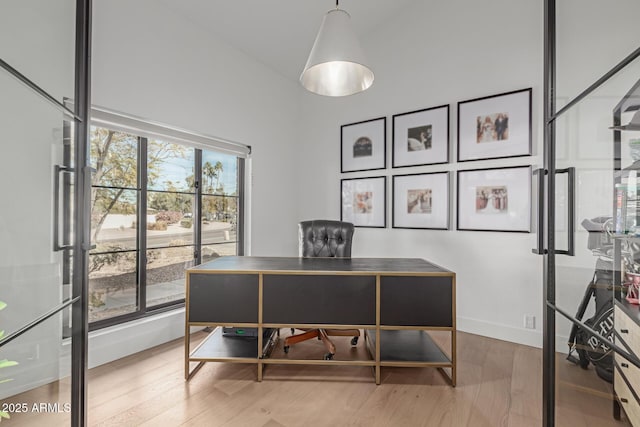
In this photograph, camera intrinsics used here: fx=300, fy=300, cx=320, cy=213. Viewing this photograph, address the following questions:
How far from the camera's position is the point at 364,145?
370cm

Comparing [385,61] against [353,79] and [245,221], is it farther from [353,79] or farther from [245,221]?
[245,221]

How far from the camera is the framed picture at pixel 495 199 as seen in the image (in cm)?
271

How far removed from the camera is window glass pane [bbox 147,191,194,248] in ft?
8.93

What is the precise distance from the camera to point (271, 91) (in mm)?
3848

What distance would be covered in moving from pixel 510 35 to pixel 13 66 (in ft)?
11.4

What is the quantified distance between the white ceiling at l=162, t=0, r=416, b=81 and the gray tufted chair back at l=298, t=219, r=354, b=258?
7.11 ft

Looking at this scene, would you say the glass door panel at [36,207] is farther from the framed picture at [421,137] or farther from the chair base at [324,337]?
the framed picture at [421,137]

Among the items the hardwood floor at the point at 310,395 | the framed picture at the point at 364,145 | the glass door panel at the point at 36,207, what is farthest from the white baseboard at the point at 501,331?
the glass door panel at the point at 36,207

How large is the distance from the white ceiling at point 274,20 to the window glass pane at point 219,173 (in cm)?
125

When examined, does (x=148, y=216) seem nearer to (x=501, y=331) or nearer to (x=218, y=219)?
(x=218, y=219)

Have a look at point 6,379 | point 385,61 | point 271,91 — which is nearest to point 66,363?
point 6,379

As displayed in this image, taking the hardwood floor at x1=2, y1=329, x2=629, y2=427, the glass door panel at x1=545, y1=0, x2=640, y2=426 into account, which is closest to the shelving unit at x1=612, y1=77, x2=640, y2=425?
the glass door panel at x1=545, y1=0, x2=640, y2=426

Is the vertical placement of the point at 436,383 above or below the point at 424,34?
below

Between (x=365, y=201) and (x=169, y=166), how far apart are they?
2189 mm
